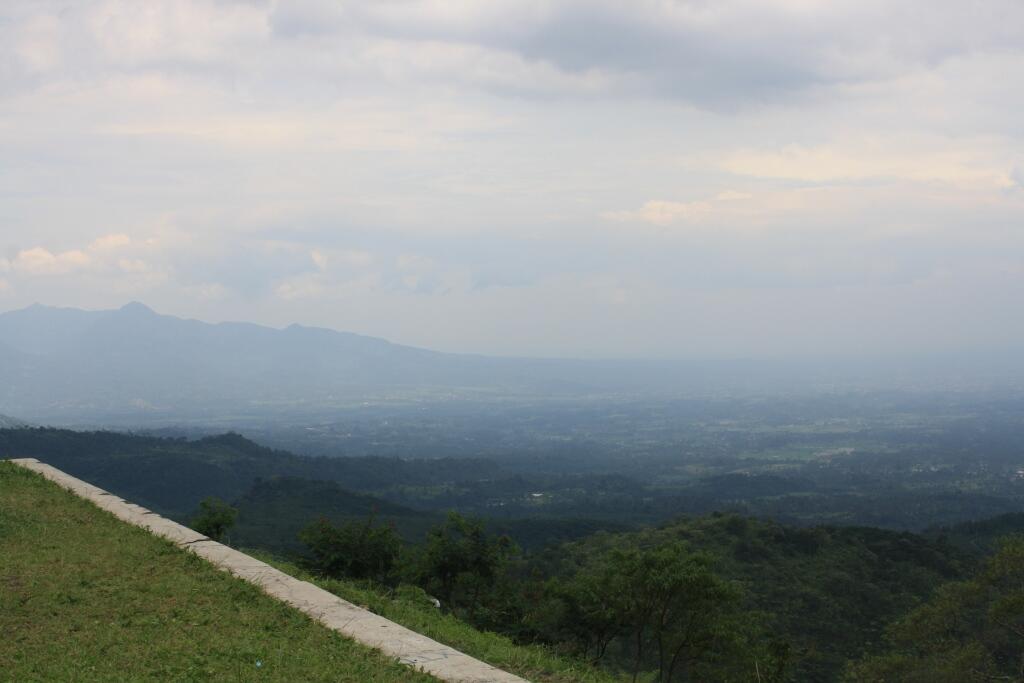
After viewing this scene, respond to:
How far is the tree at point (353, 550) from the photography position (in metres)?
19.8

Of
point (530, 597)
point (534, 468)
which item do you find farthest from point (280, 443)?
point (530, 597)

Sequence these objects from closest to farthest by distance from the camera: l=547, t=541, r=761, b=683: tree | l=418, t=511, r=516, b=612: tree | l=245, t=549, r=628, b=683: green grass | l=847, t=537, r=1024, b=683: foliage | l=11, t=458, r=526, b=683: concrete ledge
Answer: l=11, t=458, r=526, b=683: concrete ledge < l=245, t=549, r=628, b=683: green grass < l=547, t=541, r=761, b=683: tree < l=418, t=511, r=516, b=612: tree < l=847, t=537, r=1024, b=683: foliage

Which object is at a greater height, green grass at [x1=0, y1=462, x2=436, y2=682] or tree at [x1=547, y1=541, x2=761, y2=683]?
green grass at [x1=0, y1=462, x2=436, y2=682]

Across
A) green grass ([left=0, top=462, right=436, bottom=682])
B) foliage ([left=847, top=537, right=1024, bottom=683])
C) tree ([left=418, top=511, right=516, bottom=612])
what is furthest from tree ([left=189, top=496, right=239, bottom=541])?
foliage ([left=847, top=537, right=1024, bottom=683])

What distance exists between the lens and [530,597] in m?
20.7

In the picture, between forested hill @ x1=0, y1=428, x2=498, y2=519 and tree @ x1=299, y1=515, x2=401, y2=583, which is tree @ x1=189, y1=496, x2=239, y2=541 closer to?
tree @ x1=299, y1=515, x2=401, y2=583

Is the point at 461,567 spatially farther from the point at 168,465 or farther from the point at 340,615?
the point at 168,465

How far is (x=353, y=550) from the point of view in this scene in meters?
20.2

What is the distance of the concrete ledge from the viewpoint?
6844 millimetres

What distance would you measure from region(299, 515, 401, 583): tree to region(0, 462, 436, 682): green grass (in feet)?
31.9

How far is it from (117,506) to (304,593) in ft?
17.9

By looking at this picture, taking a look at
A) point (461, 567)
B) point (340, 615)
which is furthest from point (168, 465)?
point (340, 615)

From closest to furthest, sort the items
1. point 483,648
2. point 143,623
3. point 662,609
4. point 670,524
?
1. point 143,623
2. point 483,648
3. point 662,609
4. point 670,524

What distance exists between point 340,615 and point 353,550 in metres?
12.5
